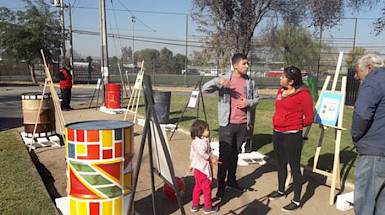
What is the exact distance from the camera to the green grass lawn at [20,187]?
12.3ft

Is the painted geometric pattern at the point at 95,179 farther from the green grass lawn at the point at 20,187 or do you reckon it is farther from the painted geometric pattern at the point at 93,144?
the green grass lawn at the point at 20,187

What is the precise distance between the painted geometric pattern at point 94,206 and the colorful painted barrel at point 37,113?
426 cm

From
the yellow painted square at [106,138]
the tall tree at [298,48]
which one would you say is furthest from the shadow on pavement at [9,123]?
the tall tree at [298,48]

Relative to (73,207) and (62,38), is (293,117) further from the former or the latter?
(62,38)

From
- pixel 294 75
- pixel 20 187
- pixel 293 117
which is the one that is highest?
pixel 294 75

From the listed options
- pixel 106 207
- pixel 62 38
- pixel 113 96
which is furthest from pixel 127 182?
pixel 62 38

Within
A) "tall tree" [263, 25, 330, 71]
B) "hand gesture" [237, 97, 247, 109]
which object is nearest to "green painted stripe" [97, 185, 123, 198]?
"hand gesture" [237, 97, 247, 109]

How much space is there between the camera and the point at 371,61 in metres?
2.95

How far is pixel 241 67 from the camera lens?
423 centimetres

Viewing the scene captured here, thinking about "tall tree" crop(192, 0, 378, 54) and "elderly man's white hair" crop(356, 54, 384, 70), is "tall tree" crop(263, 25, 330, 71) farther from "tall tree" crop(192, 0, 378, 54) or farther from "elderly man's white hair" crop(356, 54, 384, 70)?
"elderly man's white hair" crop(356, 54, 384, 70)

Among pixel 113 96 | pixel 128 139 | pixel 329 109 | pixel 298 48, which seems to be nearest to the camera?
pixel 128 139

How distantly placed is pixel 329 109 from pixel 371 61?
1.77 metres

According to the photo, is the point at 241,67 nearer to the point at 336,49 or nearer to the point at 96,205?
the point at 96,205

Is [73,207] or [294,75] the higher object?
[294,75]
